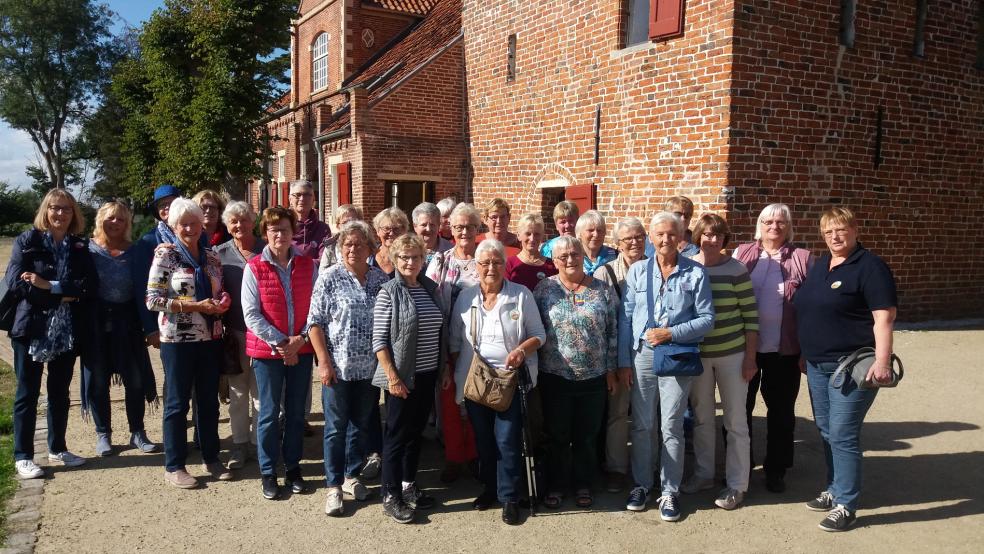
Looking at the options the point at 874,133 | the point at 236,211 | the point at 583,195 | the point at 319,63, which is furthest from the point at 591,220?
the point at 319,63

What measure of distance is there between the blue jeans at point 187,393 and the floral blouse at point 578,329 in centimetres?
218

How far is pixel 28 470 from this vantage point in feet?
14.5

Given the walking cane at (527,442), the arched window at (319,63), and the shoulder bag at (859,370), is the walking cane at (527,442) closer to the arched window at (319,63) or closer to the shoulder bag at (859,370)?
the shoulder bag at (859,370)

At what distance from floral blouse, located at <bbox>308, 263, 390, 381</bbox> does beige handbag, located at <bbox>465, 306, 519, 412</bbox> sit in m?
0.63

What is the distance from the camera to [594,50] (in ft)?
33.0

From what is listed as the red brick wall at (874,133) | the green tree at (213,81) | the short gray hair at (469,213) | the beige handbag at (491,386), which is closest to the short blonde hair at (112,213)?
the short gray hair at (469,213)

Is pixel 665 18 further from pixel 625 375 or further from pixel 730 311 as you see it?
pixel 625 375

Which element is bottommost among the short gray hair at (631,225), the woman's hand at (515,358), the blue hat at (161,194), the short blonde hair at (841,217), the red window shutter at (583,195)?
the woman's hand at (515,358)

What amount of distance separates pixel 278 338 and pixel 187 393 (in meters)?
0.82

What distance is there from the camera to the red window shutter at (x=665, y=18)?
8359 millimetres

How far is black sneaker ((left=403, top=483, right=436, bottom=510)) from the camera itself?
401 centimetres

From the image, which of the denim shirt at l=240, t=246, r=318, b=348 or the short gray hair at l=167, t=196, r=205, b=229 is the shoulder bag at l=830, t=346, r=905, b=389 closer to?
the denim shirt at l=240, t=246, r=318, b=348

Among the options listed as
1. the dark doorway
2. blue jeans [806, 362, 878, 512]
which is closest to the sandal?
blue jeans [806, 362, 878, 512]

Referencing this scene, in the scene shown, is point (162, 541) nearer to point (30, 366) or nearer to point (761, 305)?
point (30, 366)
